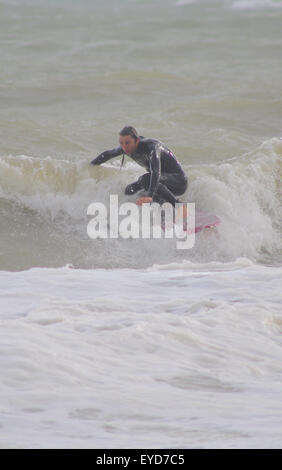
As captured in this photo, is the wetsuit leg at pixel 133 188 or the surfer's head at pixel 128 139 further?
the wetsuit leg at pixel 133 188

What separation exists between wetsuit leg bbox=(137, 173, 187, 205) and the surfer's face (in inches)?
22.2

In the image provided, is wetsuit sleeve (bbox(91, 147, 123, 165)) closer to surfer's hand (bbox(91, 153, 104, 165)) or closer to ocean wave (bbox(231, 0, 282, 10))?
surfer's hand (bbox(91, 153, 104, 165))

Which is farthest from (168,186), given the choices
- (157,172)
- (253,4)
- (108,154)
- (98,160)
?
(253,4)

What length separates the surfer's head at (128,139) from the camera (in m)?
8.99

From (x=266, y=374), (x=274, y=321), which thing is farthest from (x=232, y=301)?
(x=266, y=374)

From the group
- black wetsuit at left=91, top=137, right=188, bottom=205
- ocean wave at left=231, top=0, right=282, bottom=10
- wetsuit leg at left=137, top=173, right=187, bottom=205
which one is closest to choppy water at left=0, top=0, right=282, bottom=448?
wetsuit leg at left=137, top=173, right=187, bottom=205

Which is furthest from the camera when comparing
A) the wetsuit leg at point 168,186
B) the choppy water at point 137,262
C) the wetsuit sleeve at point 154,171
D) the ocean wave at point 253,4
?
the ocean wave at point 253,4

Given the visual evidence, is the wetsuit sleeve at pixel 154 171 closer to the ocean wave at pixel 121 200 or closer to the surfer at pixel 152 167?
the surfer at pixel 152 167

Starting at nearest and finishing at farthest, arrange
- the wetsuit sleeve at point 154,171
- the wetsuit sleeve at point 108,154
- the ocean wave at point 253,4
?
the wetsuit sleeve at point 154,171 → the wetsuit sleeve at point 108,154 → the ocean wave at point 253,4

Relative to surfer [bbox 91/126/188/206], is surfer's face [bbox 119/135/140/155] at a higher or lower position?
higher

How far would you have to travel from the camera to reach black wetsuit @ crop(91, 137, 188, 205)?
9.17m

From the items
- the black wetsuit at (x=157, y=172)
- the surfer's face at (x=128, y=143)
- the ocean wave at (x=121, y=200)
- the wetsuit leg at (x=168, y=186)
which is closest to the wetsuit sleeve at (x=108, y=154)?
the black wetsuit at (x=157, y=172)

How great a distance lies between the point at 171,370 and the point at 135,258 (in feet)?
13.4

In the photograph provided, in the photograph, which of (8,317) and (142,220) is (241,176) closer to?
(142,220)
